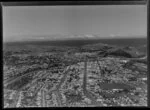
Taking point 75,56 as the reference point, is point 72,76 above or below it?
below

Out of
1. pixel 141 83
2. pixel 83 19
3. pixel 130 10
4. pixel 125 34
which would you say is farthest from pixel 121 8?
pixel 141 83

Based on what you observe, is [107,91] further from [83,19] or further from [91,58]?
[83,19]

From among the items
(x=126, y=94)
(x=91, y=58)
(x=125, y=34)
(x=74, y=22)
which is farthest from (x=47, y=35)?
(x=126, y=94)

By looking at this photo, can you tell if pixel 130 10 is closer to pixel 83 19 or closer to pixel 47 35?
pixel 83 19

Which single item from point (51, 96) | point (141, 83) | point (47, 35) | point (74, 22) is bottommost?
point (51, 96)

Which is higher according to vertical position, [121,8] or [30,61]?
[121,8]
